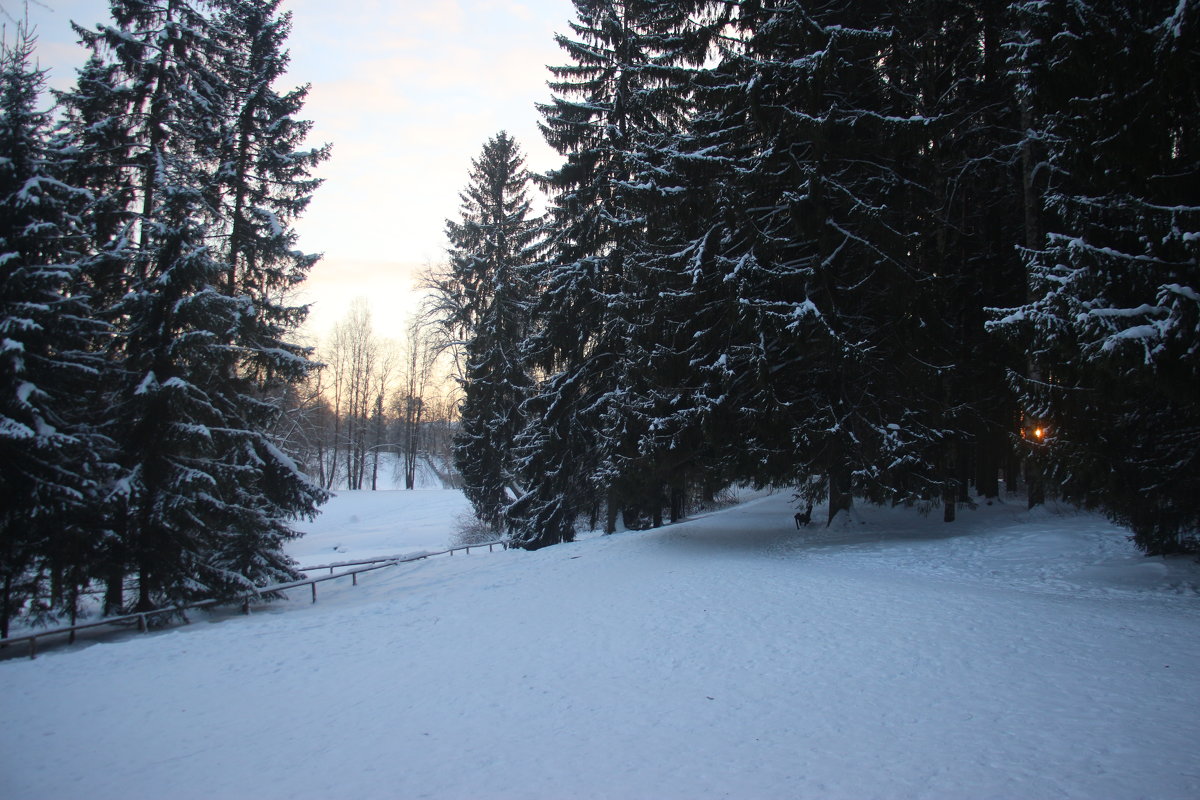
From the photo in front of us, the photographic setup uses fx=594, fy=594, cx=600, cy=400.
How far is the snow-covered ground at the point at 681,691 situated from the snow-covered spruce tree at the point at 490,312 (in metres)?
13.1

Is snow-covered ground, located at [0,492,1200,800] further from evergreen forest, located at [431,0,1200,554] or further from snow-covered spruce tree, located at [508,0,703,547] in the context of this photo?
snow-covered spruce tree, located at [508,0,703,547]

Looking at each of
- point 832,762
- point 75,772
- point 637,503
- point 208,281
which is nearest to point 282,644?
point 75,772

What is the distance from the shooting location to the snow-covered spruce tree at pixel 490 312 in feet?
79.4

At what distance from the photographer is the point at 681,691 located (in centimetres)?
648

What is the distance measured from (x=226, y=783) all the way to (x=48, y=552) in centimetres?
827

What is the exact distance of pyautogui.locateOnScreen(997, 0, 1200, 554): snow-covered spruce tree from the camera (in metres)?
7.36

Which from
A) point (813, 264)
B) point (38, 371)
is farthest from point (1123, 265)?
point (38, 371)

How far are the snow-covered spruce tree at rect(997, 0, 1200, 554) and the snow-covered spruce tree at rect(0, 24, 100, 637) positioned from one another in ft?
51.5

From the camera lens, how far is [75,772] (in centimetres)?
552

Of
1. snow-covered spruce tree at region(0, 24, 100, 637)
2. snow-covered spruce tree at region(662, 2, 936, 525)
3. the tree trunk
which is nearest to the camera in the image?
snow-covered spruce tree at region(0, 24, 100, 637)

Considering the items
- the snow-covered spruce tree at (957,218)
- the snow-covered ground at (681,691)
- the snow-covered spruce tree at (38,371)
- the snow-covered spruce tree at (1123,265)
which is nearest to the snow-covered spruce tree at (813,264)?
the snow-covered spruce tree at (957,218)

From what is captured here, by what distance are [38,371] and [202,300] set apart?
286 centimetres

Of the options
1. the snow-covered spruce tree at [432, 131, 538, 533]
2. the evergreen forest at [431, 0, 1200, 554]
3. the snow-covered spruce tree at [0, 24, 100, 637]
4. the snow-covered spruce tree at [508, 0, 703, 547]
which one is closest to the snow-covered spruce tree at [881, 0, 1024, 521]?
the evergreen forest at [431, 0, 1200, 554]

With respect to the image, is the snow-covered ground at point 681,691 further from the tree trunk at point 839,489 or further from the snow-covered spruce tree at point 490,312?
the snow-covered spruce tree at point 490,312
